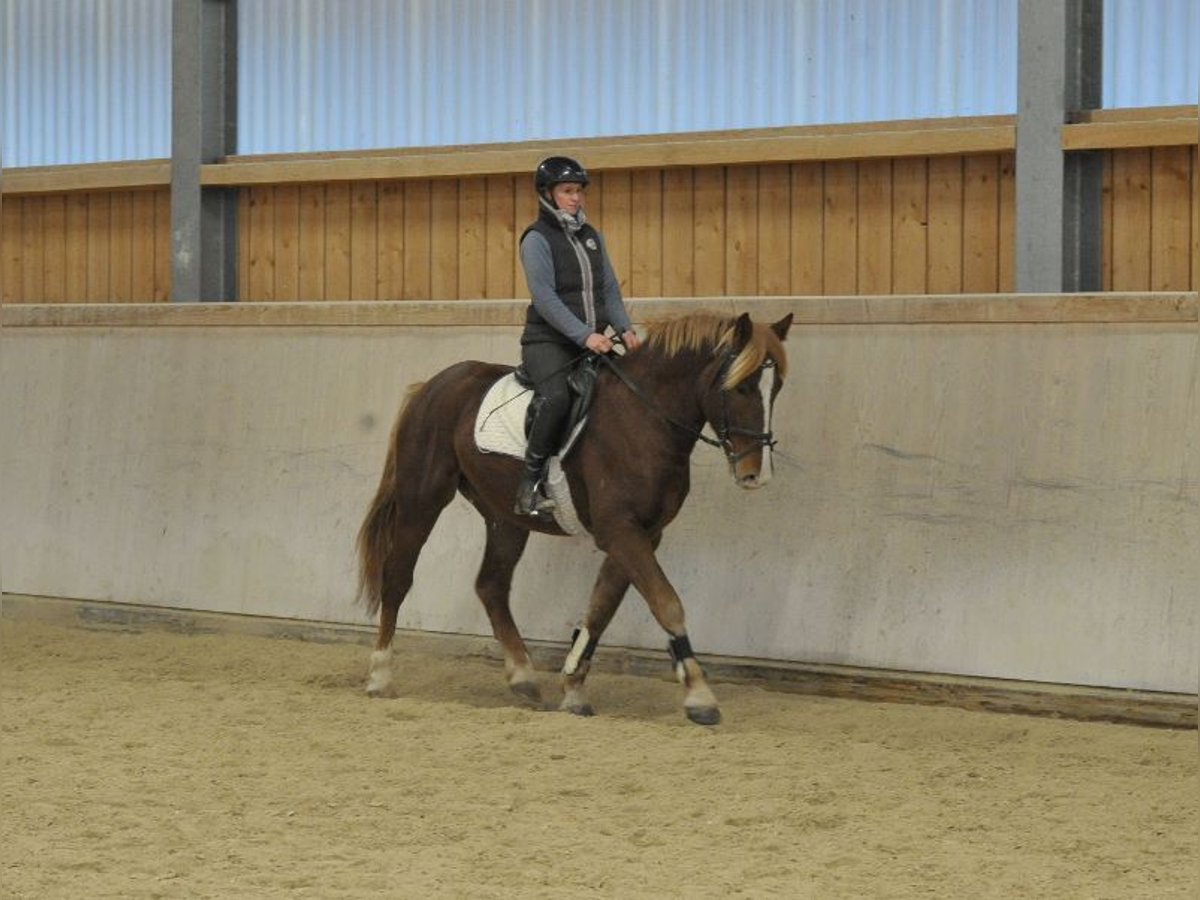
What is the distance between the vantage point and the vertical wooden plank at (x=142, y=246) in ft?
35.7

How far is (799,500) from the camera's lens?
25.4 feet

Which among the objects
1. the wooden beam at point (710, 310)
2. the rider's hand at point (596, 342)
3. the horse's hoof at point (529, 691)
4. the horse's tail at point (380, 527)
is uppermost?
the wooden beam at point (710, 310)

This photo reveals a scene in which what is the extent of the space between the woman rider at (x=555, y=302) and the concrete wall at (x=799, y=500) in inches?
38.3

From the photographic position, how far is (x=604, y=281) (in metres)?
7.48

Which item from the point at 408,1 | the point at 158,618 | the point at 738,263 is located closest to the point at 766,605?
the point at 738,263

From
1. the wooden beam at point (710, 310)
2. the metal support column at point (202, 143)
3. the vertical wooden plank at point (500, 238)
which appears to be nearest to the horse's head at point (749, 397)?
the wooden beam at point (710, 310)

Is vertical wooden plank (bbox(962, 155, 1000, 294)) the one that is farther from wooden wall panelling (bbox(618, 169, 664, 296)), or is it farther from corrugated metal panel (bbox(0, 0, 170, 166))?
corrugated metal panel (bbox(0, 0, 170, 166))

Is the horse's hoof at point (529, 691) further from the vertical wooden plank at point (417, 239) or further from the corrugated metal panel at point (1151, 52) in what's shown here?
→ the corrugated metal panel at point (1151, 52)

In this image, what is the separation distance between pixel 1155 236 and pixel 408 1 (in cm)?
434

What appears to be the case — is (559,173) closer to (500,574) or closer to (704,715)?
(500,574)

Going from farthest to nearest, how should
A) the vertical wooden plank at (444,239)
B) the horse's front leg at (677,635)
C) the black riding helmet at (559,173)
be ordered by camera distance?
the vertical wooden plank at (444,239)
the black riding helmet at (559,173)
the horse's front leg at (677,635)

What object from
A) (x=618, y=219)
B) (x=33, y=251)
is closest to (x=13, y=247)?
(x=33, y=251)

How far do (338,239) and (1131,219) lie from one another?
4368 mm

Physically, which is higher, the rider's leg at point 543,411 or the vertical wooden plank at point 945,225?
the vertical wooden plank at point 945,225
